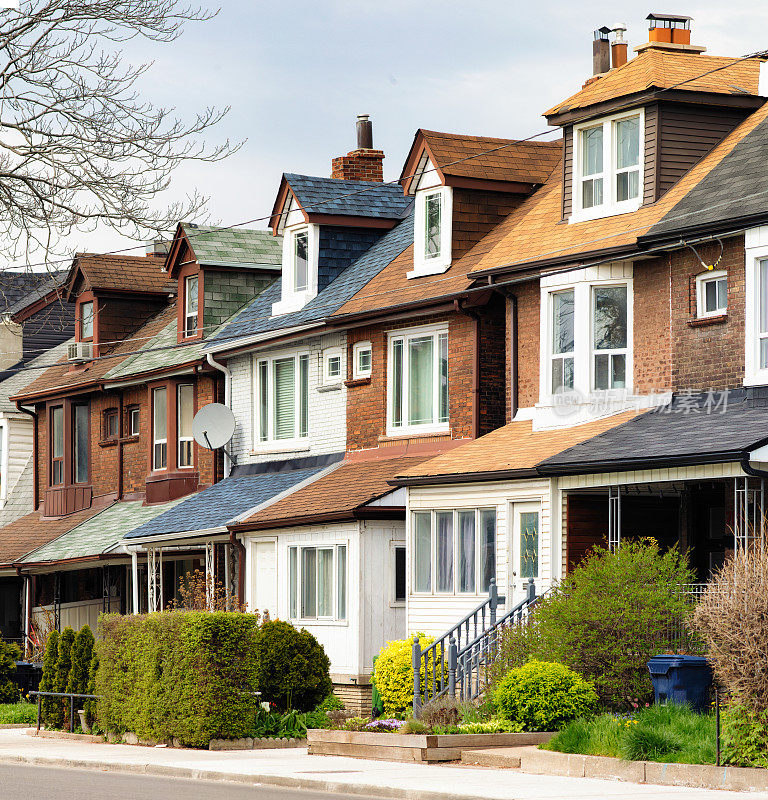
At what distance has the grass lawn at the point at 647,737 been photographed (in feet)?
51.6

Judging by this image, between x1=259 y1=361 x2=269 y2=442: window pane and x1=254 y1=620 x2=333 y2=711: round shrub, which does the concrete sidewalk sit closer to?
x1=254 y1=620 x2=333 y2=711: round shrub

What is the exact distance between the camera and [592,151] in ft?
82.7

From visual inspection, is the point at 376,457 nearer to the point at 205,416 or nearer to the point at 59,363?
the point at 205,416

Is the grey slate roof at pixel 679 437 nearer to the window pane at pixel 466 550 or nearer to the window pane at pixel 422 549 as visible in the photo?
the window pane at pixel 466 550

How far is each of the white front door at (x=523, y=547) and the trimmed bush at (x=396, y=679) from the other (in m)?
1.98

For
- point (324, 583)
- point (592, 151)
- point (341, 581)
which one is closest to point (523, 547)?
point (341, 581)

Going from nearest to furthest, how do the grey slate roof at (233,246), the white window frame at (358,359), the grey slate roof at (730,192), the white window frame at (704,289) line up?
the grey slate roof at (730,192) < the white window frame at (704,289) < the white window frame at (358,359) < the grey slate roof at (233,246)

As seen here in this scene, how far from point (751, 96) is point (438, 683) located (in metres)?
11.0

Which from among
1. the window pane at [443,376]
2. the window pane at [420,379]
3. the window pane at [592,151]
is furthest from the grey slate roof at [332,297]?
the window pane at [592,151]

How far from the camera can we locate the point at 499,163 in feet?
93.2

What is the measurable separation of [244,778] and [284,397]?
15.2 metres

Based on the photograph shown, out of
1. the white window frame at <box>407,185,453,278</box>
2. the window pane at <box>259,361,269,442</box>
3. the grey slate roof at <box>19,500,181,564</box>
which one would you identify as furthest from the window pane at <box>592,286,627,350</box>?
the grey slate roof at <box>19,500,181,564</box>

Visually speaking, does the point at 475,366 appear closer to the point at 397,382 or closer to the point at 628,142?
the point at 397,382

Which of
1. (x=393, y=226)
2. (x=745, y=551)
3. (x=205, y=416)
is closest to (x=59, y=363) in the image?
(x=205, y=416)
